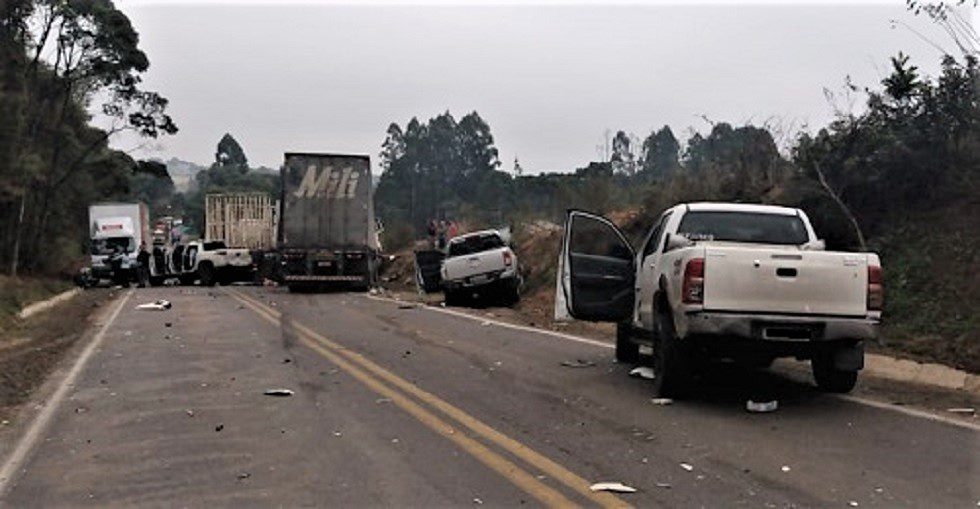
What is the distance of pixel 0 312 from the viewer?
20734mm

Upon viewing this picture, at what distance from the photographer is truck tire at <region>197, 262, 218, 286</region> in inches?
1576

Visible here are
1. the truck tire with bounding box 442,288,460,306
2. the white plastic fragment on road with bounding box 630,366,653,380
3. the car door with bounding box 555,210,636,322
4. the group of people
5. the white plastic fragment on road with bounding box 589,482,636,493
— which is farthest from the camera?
the group of people

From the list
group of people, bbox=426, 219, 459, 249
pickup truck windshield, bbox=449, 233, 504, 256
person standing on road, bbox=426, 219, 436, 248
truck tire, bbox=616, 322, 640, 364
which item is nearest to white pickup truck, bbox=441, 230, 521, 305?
pickup truck windshield, bbox=449, 233, 504, 256

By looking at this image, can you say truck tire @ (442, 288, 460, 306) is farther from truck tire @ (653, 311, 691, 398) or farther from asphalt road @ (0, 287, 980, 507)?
truck tire @ (653, 311, 691, 398)

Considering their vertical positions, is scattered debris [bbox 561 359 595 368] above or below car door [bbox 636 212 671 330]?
below

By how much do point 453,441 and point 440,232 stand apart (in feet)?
120

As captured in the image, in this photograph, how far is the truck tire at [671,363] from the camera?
30.2 feet

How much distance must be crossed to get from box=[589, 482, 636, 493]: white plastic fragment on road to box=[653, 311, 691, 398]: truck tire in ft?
10.3

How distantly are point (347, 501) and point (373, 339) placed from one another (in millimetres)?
9754

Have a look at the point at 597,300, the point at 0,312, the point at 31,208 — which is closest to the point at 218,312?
the point at 0,312

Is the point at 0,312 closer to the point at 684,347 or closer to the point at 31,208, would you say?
the point at 684,347

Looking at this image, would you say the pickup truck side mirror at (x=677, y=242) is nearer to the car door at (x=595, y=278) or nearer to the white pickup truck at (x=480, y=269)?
the car door at (x=595, y=278)

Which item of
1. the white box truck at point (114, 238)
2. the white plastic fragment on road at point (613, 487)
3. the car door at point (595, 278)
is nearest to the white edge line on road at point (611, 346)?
the car door at point (595, 278)

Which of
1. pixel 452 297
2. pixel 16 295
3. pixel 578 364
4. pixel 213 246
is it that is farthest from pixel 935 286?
pixel 213 246
